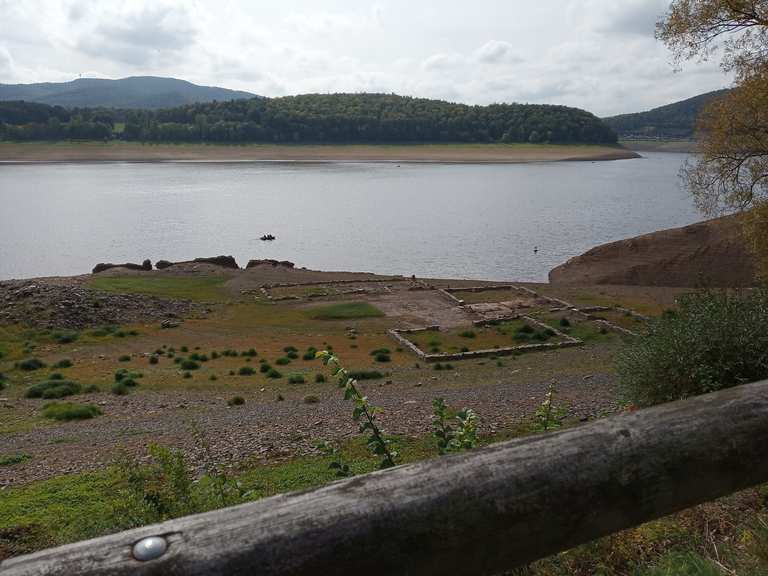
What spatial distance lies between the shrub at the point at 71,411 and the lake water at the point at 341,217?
109 ft

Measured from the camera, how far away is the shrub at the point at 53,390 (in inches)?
797

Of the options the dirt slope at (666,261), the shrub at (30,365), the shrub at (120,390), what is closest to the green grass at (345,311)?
the shrub at (30,365)

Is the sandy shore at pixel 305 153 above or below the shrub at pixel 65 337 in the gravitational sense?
above

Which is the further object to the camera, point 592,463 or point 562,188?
point 562,188

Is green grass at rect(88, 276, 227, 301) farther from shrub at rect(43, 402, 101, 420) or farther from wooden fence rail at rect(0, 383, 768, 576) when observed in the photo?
wooden fence rail at rect(0, 383, 768, 576)

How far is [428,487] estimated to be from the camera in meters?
2.16

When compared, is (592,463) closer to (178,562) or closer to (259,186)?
(178,562)

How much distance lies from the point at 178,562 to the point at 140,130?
528 feet

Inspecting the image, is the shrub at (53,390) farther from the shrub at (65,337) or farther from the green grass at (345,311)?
the green grass at (345,311)

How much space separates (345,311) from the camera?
3484 centimetres

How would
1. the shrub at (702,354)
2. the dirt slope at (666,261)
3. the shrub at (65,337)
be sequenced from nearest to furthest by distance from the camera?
the shrub at (702,354) → the shrub at (65,337) → the dirt slope at (666,261)

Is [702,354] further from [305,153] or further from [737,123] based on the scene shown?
[305,153]

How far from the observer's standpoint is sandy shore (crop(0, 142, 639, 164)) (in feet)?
463

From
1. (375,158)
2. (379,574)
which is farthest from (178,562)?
(375,158)
